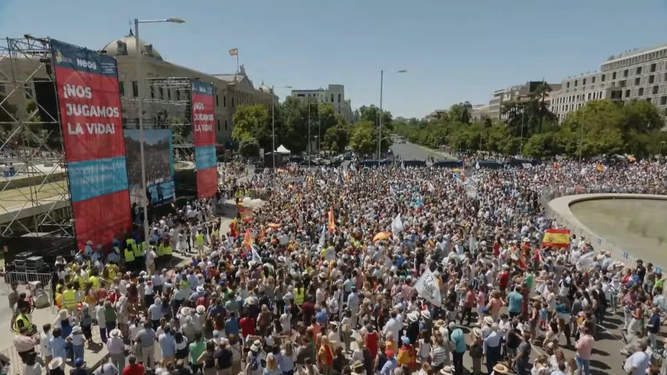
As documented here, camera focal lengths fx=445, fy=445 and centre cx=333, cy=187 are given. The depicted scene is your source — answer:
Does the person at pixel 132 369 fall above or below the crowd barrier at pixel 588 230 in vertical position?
above

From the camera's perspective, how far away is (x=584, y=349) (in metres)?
8.30

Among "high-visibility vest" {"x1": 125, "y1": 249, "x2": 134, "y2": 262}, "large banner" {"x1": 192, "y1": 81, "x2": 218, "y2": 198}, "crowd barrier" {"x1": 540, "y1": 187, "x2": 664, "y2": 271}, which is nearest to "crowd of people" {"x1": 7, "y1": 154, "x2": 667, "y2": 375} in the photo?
"high-visibility vest" {"x1": 125, "y1": 249, "x2": 134, "y2": 262}

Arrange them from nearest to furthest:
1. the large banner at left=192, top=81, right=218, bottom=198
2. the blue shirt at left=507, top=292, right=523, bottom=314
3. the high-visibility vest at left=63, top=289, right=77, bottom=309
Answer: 1. the blue shirt at left=507, top=292, right=523, bottom=314
2. the high-visibility vest at left=63, top=289, right=77, bottom=309
3. the large banner at left=192, top=81, right=218, bottom=198

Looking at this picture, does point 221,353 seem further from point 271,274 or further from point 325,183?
point 325,183

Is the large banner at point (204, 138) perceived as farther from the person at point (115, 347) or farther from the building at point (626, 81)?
the building at point (626, 81)

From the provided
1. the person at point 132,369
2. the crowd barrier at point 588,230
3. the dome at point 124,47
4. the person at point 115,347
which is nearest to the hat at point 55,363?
the person at point 115,347

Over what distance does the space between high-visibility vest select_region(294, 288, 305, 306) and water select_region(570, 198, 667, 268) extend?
18.0m

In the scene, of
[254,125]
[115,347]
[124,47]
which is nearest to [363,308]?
[115,347]

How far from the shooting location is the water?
22.9 metres

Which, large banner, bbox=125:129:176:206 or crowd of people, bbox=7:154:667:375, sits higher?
large banner, bbox=125:129:176:206

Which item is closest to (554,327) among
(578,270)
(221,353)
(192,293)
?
(578,270)

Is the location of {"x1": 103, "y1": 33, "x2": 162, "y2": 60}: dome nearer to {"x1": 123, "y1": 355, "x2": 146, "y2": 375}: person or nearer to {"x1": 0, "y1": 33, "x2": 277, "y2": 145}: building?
{"x1": 0, "y1": 33, "x2": 277, "y2": 145}: building

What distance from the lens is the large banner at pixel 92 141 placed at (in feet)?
50.7

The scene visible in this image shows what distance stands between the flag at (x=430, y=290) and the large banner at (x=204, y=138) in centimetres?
2000
